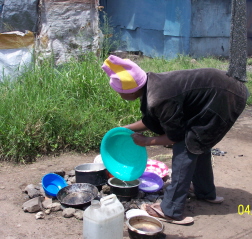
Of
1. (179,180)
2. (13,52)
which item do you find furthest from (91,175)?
(13,52)

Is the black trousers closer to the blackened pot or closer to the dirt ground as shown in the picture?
the dirt ground

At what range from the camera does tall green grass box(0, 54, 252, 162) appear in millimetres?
4688

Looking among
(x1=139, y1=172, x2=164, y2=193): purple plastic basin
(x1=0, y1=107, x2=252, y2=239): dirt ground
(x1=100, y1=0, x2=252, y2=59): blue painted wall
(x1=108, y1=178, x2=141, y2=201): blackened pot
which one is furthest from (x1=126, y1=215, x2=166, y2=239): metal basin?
(x1=100, y1=0, x2=252, y2=59): blue painted wall

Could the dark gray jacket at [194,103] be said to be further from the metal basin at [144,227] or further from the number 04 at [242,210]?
the number 04 at [242,210]

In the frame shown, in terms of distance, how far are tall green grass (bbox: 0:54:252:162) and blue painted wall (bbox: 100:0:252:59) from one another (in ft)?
19.9

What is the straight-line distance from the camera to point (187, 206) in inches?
144

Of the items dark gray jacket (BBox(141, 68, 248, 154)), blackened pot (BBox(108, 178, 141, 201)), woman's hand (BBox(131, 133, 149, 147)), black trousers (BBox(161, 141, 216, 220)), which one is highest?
dark gray jacket (BBox(141, 68, 248, 154))

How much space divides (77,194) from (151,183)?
0.86m

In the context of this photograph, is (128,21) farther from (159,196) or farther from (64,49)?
(159,196)

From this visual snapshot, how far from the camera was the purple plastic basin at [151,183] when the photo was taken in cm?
384

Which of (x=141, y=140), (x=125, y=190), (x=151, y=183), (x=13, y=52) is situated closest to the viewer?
(x=141, y=140)

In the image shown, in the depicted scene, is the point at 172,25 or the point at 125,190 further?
the point at 172,25

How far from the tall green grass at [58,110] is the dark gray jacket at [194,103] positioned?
2072 mm

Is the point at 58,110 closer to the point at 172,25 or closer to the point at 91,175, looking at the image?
the point at 91,175
